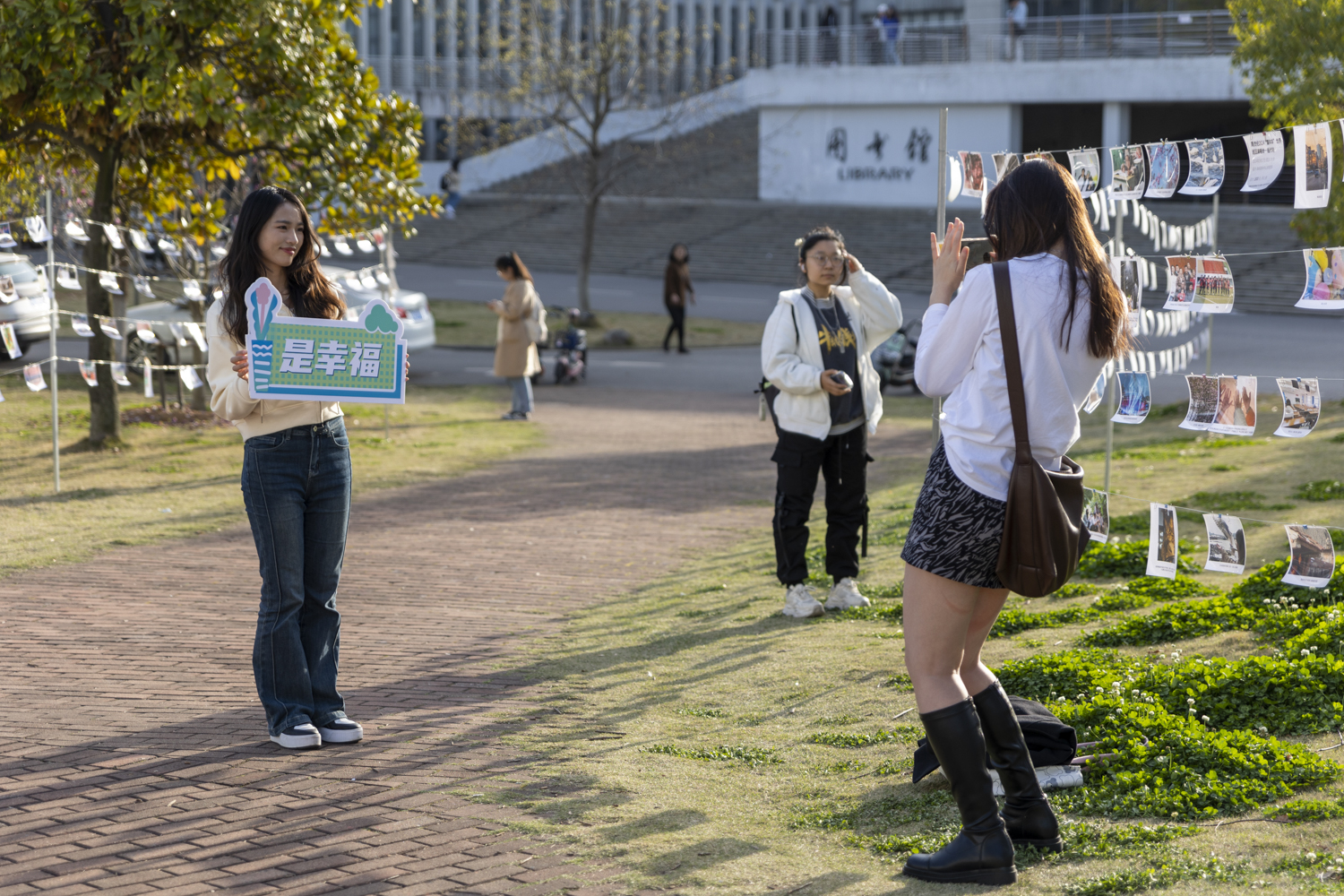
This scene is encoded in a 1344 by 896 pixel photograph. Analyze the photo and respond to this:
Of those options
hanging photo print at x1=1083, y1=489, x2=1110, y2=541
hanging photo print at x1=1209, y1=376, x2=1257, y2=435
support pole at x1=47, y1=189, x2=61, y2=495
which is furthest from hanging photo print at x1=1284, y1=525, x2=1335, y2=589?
support pole at x1=47, y1=189, x2=61, y2=495

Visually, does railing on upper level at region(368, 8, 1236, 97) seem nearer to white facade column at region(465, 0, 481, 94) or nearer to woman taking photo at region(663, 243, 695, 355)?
white facade column at region(465, 0, 481, 94)

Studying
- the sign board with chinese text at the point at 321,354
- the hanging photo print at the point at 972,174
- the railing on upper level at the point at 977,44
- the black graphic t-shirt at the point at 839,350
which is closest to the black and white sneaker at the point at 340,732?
the sign board with chinese text at the point at 321,354

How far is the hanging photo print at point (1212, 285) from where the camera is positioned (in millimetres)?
5449

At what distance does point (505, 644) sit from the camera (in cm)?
672

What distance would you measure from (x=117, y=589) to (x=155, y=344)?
10.5m

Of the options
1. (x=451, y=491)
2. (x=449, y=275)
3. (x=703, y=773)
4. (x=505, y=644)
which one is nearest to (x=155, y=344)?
(x=451, y=491)

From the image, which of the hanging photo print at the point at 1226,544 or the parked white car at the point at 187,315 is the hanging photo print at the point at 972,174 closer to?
the hanging photo print at the point at 1226,544

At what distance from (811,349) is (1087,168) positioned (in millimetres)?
1534

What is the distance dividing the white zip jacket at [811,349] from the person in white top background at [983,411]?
3010mm

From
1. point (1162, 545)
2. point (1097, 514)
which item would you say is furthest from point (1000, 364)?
point (1097, 514)

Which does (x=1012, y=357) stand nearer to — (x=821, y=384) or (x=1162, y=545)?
(x=1162, y=545)

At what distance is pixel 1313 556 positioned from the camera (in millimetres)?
4840

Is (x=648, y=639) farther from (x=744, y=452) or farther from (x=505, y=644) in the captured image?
(x=744, y=452)

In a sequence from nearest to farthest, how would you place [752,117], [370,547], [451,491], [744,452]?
[370,547] < [451,491] < [744,452] < [752,117]
